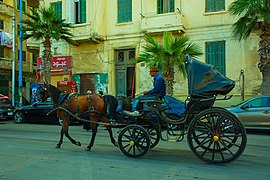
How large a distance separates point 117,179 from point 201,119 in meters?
2.25

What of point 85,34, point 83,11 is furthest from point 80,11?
point 85,34

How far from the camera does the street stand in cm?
573

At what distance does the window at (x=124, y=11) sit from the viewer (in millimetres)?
21302

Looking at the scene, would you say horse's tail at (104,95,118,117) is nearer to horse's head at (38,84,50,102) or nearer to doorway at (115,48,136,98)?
horse's head at (38,84,50,102)

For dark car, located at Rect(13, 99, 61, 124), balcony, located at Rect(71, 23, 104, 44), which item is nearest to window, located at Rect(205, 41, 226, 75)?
balcony, located at Rect(71, 23, 104, 44)

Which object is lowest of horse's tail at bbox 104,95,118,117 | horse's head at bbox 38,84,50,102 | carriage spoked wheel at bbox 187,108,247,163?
carriage spoked wheel at bbox 187,108,247,163

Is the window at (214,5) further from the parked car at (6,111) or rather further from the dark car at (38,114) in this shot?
the parked car at (6,111)

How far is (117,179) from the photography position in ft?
18.1

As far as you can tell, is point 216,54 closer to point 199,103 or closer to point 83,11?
point 83,11

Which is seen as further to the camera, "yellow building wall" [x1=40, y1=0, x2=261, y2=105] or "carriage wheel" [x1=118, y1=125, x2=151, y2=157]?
"yellow building wall" [x1=40, y1=0, x2=261, y2=105]

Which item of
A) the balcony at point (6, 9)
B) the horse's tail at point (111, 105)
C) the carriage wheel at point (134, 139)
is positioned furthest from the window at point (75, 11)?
the carriage wheel at point (134, 139)

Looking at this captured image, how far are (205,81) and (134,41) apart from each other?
14.4m

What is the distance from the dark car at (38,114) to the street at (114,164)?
755 centimetres

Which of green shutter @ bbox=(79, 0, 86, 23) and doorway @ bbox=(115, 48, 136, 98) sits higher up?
green shutter @ bbox=(79, 0, 86, 23)
